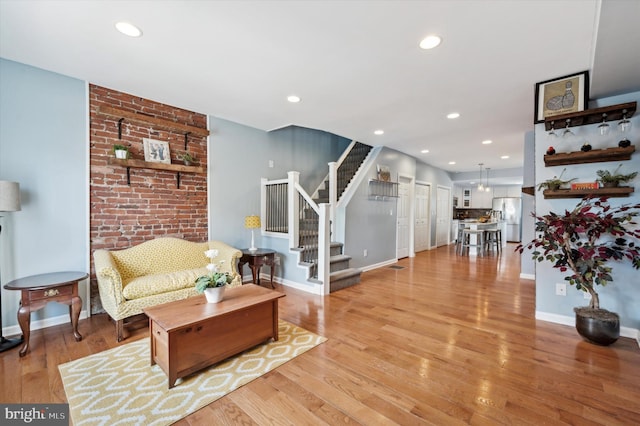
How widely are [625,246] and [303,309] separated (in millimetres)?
3358

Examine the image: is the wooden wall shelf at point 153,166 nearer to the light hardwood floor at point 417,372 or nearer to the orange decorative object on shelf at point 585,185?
the light hardwood floor at point 417,372

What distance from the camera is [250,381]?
6.45 feet

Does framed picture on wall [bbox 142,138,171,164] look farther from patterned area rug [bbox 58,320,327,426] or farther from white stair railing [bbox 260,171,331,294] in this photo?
patterned area rug [bbox 58,320,327,426]

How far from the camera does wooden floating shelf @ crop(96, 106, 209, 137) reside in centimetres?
315

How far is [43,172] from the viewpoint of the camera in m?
2.81

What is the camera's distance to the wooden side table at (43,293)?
7.56 ft

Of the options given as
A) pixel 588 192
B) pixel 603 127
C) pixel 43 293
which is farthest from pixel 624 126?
pixel 43 293

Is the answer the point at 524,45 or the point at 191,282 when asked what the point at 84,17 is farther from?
the point at 524,45

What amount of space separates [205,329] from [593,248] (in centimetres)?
346

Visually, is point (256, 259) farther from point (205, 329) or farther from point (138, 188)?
→ point (205, 329)

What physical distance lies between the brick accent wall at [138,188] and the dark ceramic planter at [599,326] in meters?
4.54

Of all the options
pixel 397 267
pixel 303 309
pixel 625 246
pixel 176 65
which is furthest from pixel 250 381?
pixel 397 267

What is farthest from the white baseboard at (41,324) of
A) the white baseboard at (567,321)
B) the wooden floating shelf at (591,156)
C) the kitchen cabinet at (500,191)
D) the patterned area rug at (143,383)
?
the kitchen cabinet at (500,191)

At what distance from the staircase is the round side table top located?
8.83ft
